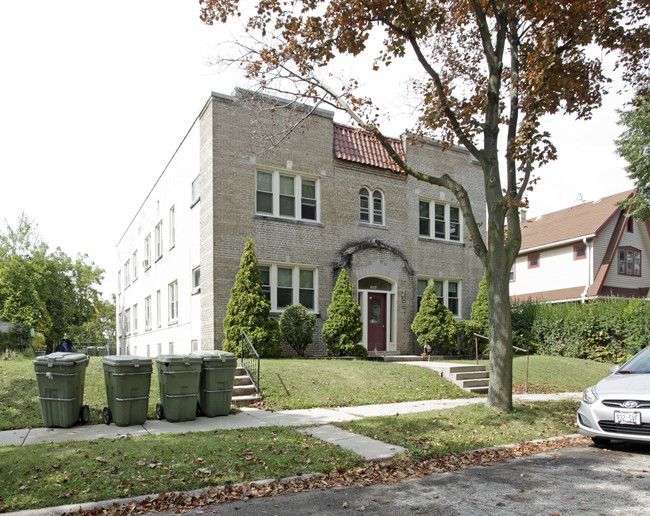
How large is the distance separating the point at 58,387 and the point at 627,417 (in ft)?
27.3

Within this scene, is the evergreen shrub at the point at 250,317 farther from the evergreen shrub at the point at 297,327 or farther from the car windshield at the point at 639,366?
the car windshield at the point at 639,366

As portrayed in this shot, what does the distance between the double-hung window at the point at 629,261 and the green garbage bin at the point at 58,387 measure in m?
27.4

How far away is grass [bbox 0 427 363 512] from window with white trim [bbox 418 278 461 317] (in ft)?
44.1

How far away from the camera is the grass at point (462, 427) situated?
7.48m

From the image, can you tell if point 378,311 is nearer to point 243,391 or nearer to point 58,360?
point 243,391

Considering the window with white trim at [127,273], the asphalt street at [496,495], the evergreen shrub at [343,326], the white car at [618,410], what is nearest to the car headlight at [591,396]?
the white car at [618,410]

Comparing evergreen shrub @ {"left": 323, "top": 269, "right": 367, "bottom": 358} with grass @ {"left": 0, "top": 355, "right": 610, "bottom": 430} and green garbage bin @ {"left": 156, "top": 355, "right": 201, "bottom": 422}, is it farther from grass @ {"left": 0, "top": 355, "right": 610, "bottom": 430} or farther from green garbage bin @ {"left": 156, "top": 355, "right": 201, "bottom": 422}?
green garbage bin @ {"left": 156, "top": 355, "right": 201, "bottom": 422}

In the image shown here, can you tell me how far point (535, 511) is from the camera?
4.82m

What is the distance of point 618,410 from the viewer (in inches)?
278

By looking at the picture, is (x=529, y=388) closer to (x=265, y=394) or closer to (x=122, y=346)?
(x=265, y=394)

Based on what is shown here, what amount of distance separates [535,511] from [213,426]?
17.5 ft

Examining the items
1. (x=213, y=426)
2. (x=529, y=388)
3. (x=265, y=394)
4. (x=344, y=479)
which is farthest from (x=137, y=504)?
(x=529, y=388)

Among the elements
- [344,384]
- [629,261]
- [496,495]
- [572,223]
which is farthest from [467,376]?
[629,261]

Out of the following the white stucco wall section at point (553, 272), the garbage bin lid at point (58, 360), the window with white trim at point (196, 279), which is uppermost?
the white stucco wall section at point (553, 272)
